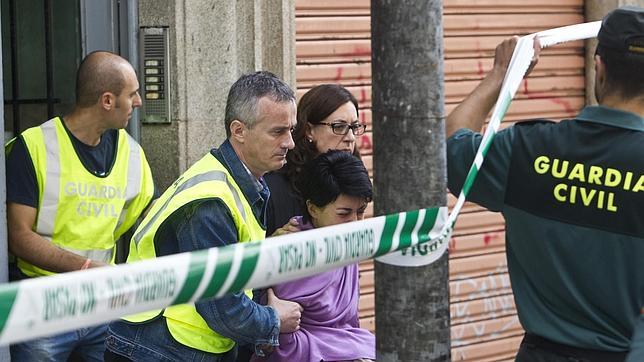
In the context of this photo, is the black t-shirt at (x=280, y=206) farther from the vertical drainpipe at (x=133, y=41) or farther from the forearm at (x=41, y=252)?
the vertical drainpipe at (x=133, y=41)

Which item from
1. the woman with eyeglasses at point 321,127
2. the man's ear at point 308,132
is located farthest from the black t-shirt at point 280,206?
the man's ear at point 308,132

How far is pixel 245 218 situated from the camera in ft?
15.0

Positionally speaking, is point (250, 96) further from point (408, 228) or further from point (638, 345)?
point (638, 345)

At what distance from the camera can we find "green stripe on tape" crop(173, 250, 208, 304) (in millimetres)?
3074

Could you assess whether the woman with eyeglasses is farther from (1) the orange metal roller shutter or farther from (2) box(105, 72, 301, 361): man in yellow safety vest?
(1) the orange metal roller shutter

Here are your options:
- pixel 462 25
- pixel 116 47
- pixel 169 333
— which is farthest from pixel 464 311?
pixel 169 333

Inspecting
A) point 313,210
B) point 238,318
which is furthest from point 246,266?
point 313,210

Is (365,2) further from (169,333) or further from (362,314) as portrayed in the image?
(169,333)

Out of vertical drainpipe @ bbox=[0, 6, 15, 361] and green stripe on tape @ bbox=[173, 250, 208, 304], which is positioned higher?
green stripe on tape @ bbox=[173, 250, 208, 304]

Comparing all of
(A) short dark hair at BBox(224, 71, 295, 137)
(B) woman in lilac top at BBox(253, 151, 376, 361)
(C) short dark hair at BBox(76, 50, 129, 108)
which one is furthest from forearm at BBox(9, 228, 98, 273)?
(A) short dark hair at BBox(224, 71, 295, 137)

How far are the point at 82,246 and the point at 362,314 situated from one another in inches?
99.5

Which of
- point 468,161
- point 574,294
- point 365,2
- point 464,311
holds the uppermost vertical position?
point 365,2

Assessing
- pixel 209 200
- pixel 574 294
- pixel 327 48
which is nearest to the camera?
→ pixel 574 294

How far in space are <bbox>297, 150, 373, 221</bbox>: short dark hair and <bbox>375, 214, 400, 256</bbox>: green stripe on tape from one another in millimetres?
1400
